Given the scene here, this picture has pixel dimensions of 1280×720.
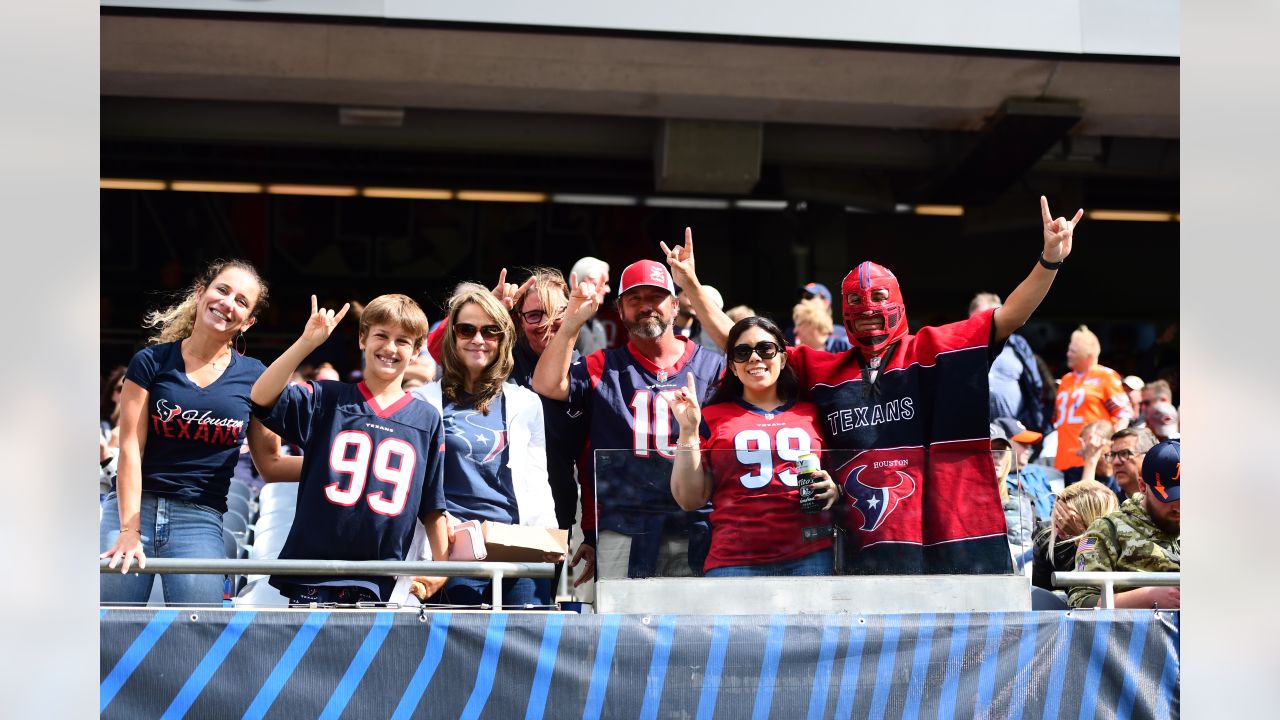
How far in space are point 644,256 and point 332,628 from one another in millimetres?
11577

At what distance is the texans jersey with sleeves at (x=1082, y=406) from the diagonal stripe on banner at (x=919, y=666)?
14.6 feet

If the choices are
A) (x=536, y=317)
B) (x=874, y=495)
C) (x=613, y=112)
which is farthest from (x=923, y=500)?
(x=613, y=112)

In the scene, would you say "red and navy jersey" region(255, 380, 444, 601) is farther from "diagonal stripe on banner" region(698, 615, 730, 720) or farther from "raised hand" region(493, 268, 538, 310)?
"diagonal stripe on banner" region(698, 615, 730, 720)

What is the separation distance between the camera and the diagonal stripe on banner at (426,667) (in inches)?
169

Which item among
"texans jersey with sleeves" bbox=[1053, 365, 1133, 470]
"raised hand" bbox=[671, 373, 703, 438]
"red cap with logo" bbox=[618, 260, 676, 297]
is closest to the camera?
"raised hand" bbox=[671, 373, 703, 438]

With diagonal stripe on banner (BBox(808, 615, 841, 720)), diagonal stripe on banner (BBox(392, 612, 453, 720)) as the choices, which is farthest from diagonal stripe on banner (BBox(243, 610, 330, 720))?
diagonal stripe on banner (BBox(808, 615, 841, 720))

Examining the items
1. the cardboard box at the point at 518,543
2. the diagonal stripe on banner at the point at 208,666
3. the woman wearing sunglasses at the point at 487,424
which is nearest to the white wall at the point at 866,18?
the woman wearing sunglasses at the point at 487,424

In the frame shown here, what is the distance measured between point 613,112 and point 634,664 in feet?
28.5

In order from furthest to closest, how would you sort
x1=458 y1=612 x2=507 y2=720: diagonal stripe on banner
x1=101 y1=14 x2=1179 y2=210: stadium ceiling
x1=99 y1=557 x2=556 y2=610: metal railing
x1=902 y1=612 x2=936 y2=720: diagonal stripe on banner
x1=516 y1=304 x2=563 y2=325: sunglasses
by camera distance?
1. x1=101 y1=14 x2=1179 y2=210: stadium ceiling
2. x1=516 y1=304 x2=563 y2=325: sunglasses
3. x1=902 y1=612 x2=936 y2=720: diagonal stripe on banner
4. x1=458 y1=612 x2=507 y2=720: diagonal stripe on banner
5. x1=99 y1=557 x2=556 y2=610: metal railing

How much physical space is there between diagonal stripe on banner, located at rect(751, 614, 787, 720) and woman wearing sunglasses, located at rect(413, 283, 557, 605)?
3.55ft

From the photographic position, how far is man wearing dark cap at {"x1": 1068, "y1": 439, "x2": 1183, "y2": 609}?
5145 millimetres

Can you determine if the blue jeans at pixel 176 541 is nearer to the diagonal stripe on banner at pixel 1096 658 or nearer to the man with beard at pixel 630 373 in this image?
the man with beard at pixel 630 373

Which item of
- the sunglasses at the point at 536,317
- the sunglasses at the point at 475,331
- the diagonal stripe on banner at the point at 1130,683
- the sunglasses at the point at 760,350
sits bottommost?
the diagonal stripe on banner at the point at 1130,683

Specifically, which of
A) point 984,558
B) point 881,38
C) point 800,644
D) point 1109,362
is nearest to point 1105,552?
point 984,558
